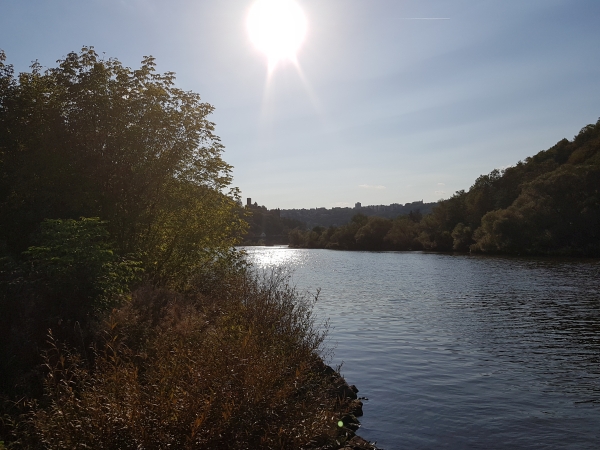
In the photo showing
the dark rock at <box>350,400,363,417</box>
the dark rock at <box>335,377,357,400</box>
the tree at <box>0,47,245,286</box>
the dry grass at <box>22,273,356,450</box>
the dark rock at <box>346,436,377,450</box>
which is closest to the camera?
the dry grass at <box>22,273,356,450</box>

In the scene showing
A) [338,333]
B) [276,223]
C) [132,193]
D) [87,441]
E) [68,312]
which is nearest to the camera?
[87,441]

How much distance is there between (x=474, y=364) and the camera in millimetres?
16641

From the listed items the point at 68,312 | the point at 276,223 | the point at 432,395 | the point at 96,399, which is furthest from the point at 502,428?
the point at 276,223

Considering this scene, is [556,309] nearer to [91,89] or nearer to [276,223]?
[91,89]

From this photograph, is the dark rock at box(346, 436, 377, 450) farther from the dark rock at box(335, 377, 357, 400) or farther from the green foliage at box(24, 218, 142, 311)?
the green foliage at box(24, 218, 142, 311)

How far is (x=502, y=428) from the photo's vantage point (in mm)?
11273

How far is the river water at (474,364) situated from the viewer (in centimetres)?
1120

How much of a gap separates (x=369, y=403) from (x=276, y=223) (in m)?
179

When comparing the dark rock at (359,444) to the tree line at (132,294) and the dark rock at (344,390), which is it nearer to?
the tree line at (132,294)

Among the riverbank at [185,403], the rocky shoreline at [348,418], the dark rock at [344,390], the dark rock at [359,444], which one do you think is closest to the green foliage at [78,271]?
the riverbank at [185,403]

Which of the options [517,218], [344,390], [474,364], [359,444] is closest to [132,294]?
[344,390]

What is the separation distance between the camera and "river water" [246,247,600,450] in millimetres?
11195

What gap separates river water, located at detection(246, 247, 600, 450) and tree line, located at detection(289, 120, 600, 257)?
4103 centimetres

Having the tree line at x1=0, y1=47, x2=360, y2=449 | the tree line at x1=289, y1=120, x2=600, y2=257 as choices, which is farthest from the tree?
the tree line at x1=289, y1=120, x2=600, y2=257
